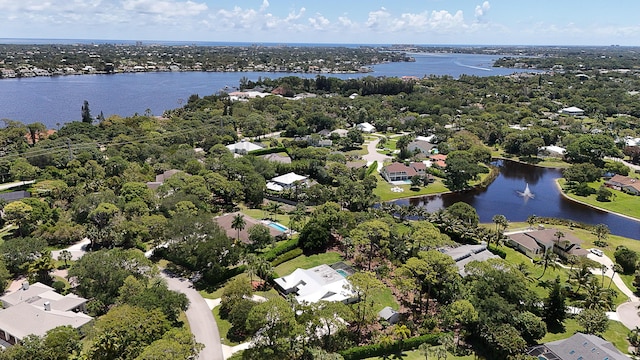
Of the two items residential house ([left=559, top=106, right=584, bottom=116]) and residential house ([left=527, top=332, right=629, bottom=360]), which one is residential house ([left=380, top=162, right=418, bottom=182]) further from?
residential house ([left=559, top=106, right=584, bottom=116])

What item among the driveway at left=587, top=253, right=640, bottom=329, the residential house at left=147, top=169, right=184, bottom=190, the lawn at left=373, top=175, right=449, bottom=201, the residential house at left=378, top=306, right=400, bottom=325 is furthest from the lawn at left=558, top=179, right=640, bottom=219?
the residential house at left=147, top=169, right=184, bottom=190

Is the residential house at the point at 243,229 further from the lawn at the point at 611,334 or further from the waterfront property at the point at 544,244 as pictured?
the lawn at the point at 611,334

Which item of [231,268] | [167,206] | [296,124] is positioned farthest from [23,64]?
[231,268]

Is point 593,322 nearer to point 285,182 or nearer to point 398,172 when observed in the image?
point 398,172

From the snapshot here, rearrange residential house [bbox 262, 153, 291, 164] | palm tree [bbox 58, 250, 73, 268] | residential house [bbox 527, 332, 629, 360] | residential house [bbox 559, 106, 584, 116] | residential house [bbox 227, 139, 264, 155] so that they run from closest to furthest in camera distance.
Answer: residential house [bbox 527, 332, 629, 360] < palm tree [bbox 58, 250, 73, 268] < residential house [bbox 262, 153, 291, 164] < residential house [bbox 227, 139, 264, 155] < residential house [bbox 559, 106, 584, 116]

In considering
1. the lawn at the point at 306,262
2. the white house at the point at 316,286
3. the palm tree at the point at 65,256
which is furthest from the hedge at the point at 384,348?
the palm tree at the point at 65,256

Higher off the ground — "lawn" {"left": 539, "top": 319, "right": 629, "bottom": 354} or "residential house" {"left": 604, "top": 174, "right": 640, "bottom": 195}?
"residential house" {"left": 604, "top": 174, "right": 640, "bottom": 195}
